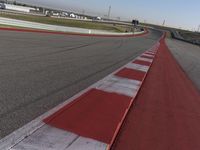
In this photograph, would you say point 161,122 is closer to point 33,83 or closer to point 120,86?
point 120,86

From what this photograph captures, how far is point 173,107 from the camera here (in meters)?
6.11

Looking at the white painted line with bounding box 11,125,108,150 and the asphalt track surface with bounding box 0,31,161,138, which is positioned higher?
the white painted line with bounding box 11,125,108,150

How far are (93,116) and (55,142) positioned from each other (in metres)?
1.25

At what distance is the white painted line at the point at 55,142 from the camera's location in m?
3.26

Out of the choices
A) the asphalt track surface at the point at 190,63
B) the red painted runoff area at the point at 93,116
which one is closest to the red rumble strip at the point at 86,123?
the red painted runoff area at the point at 93,116

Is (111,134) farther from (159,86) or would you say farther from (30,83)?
(159,86)

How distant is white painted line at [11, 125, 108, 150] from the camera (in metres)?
3.26

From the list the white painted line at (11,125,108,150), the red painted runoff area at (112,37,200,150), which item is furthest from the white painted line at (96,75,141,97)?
the white painted line at (11,125,108,150)

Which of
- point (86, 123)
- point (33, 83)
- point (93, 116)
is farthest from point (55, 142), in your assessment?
point (33, 83)

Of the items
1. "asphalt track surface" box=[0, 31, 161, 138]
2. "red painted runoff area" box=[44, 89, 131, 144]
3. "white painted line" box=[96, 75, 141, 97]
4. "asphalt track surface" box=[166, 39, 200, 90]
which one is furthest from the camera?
"asphalt track surface" box=[166, 39, 200, 90]

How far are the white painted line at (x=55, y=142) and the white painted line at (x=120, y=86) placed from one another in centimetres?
290

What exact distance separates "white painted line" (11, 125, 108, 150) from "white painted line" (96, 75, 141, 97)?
290 cm

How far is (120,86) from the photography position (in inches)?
281

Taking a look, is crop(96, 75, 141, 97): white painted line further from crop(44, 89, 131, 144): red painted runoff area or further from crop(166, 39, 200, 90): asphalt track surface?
crop(166, 39, 200, 90): asphalt track surface
